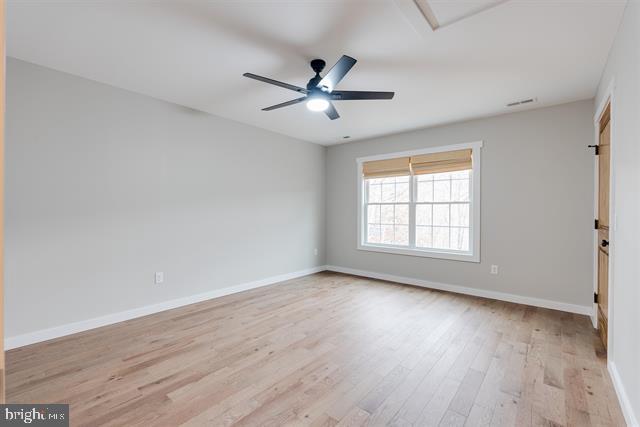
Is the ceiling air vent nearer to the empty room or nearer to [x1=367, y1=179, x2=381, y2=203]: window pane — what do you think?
the empty room

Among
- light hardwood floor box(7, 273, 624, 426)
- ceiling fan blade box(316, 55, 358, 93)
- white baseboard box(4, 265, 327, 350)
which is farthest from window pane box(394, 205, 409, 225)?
ceiling fan blade box(316, 55, 358, 93)

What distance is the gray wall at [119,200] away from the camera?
2.71 metres

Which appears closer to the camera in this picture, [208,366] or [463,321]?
[208,366]

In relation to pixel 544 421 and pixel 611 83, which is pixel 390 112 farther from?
pixel 544 421

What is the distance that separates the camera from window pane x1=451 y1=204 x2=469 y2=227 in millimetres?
4461

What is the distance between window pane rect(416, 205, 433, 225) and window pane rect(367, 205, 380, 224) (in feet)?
2.56

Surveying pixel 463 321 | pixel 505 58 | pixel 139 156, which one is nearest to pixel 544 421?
pixel 463 321

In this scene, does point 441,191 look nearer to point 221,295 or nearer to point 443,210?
point 443,210

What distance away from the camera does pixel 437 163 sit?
180 inches

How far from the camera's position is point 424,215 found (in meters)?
4.87

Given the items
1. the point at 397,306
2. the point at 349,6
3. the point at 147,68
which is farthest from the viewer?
the point at 397,306

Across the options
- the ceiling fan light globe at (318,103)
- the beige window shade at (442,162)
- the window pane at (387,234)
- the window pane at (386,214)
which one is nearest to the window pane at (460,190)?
the beige window shade at (442,162)

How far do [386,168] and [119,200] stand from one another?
154 inches

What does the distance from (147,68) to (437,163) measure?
3917mm
